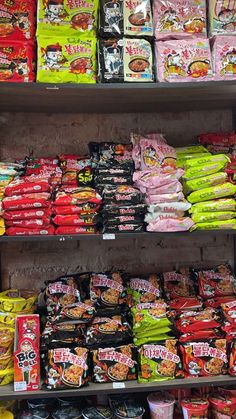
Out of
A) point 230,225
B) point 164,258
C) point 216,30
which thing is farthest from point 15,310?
point 216,30

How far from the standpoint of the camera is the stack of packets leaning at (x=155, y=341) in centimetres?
183

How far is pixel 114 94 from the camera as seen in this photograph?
188 cm

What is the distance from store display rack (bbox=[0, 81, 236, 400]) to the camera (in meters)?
1.75

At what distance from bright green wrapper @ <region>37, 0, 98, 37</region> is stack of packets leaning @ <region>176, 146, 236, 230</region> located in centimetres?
79

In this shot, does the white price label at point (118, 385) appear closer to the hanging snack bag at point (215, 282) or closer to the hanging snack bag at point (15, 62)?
the hanging snack bag at point (215, 282)

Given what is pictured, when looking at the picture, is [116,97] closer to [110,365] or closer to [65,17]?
[65,17]

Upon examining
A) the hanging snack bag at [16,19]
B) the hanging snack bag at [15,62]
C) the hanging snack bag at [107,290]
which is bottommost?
the hanging snack bag at [107,290]

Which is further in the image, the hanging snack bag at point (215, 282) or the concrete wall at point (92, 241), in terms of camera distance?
the concrete wall at point (92, 241)

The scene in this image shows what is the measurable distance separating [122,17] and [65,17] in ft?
0.84

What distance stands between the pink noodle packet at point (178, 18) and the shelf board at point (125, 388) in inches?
61.4

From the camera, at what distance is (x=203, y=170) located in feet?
6.35

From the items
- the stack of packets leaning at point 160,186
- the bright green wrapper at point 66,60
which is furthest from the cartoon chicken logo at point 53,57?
the stack of packets leaning at point 160,186

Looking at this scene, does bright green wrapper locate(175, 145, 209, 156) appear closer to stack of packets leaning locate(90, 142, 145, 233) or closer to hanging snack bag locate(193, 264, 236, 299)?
stack of packets leaning locate(90, 142, 145, 233)

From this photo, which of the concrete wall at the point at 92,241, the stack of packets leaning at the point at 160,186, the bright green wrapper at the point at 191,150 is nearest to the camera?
the stack of packets leaning at the point at 160,186
